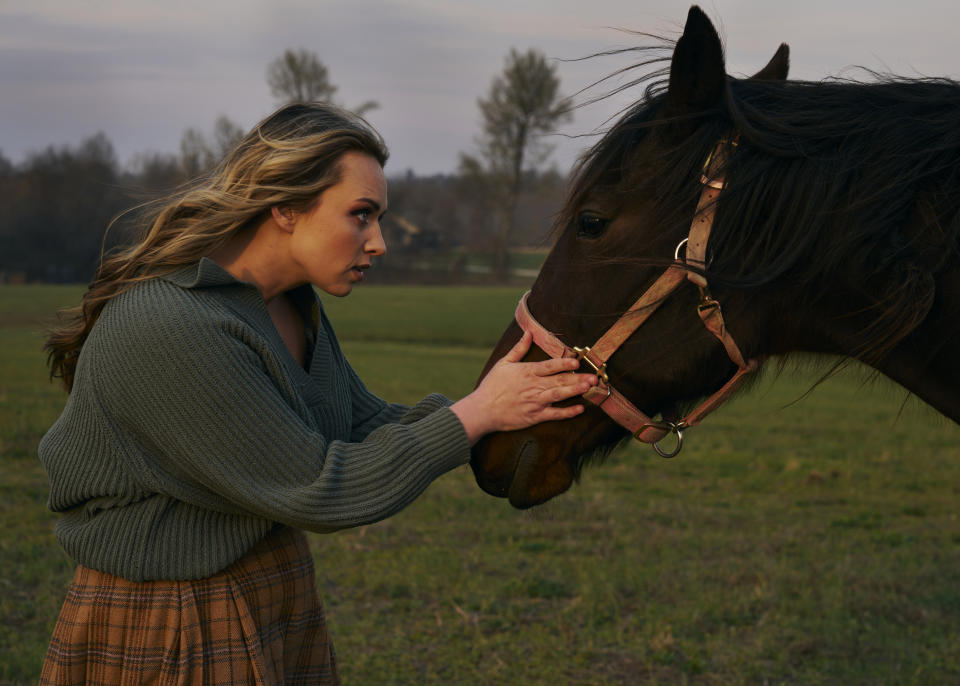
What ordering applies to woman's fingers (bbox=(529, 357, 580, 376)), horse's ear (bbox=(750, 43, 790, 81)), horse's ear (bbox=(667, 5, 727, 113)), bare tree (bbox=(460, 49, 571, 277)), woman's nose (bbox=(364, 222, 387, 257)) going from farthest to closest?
bare tree (bbox=(460, 49, 571, 277))
horse's ear (bbox=(750, 43, 790, 81))
woman's nose (bbox=(364, 222, 387, 257))
woman's fingers (bbox=(529, 357, 580, 376))
horse's ear (bbox=(667, 5, 727, 113))

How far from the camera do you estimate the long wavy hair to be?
6.62 ft

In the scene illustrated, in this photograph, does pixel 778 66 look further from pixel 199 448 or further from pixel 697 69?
pixel 199 448

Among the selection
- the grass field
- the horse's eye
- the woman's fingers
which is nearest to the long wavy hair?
the horse's eye

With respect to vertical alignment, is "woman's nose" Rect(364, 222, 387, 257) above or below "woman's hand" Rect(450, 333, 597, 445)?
above

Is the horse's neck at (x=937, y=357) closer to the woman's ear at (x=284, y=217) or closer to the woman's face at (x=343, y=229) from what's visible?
the woman's face at (x=343, y=229)

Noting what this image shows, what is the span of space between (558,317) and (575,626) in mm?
2675

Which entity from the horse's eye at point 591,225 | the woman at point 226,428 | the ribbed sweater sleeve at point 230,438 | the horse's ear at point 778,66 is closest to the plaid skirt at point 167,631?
the woman at point 226,428

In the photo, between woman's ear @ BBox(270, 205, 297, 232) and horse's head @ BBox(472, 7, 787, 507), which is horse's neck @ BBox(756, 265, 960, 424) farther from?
woman's ear @ BBox(270, 205, 297, 232)

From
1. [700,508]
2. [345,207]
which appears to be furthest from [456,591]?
[345,207]

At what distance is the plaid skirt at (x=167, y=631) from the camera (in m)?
1.97

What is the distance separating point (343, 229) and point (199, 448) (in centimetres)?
62

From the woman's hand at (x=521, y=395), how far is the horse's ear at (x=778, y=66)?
3.08 feet

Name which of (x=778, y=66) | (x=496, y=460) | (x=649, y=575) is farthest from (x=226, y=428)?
(x=649, y=575)

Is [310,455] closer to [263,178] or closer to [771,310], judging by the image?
[263,178]
